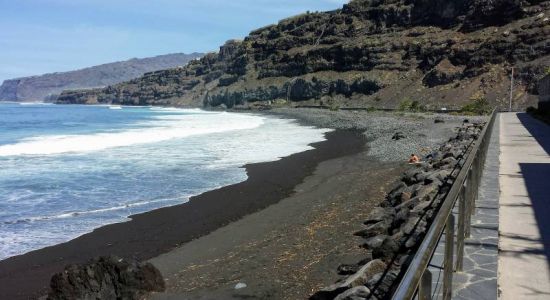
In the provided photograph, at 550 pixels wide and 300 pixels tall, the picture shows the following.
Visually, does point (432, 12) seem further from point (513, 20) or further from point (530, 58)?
point (530, 58)

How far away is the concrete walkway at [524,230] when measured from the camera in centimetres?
445

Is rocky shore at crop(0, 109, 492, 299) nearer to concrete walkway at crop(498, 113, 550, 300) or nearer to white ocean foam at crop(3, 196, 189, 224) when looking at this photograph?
white ocean foam at crop(3, 196, 189, 224)

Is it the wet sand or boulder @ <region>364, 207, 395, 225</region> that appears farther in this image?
boulder @ <region>364, 207, 395, 225</region>

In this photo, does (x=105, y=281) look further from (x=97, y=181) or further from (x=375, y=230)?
(x=97, y=181)

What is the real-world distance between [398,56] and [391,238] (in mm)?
99598

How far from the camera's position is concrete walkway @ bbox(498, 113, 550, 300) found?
4445 millimetres

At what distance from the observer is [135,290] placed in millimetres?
6977

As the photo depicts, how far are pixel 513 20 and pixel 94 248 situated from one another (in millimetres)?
90114

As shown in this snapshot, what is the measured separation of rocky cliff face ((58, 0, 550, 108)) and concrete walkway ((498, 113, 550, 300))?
61665 mm

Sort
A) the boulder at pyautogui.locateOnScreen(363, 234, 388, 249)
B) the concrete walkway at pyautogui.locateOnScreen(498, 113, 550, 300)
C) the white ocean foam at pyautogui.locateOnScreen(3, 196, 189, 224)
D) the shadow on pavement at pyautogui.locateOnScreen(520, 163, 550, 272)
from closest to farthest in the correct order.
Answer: the concrete walkway at pyautogui.locateOnScreen(498, 113, 550, 300), the shadow on pavement at pyautogui.locateOnScreen(520, 163, 550, 272), the boulder at pyautogui.locateOnScreen(363, 234, 388, 249), the white ocean foam at pyautogui.locateOnScreen(3, 196, 189, 224)

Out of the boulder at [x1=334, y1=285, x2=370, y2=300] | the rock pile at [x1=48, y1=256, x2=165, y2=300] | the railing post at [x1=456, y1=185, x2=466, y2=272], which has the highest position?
the railing post at [x1=456, y1=185, x2=466, y2=272]

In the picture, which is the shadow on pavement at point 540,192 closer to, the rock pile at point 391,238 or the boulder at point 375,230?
the rock pile at point 391,238

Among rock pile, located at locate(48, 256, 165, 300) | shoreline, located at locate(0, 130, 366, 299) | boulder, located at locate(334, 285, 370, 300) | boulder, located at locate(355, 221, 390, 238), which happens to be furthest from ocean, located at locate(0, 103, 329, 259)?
boulder, located at locate(334, 285, 370, 300)

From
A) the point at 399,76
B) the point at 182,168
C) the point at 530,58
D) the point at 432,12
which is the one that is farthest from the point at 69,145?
the point at 432,12
